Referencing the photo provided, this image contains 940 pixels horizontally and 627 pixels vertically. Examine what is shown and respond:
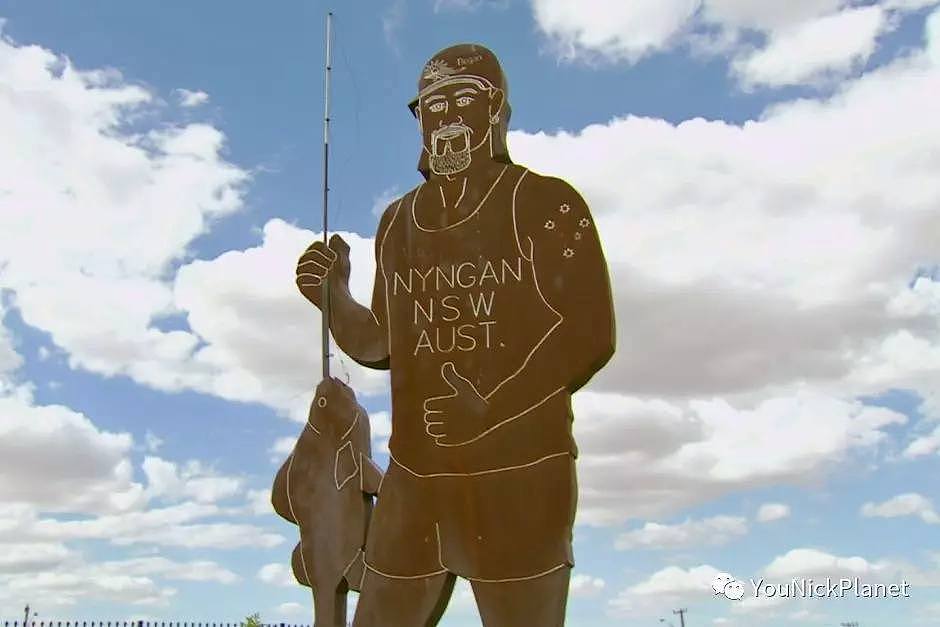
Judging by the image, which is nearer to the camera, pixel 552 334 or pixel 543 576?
pixel 543 576

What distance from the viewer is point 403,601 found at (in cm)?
783

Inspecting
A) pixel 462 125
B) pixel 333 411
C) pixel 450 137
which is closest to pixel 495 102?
pixel 462 125

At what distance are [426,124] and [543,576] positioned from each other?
385 cm

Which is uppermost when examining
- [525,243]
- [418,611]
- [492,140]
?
[492,140]

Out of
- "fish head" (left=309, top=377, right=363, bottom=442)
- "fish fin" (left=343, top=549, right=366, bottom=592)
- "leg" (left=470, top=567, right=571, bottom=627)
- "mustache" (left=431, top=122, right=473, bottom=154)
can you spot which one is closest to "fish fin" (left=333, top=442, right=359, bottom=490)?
"fish head" (left=309, top=377, right=363, bottom=442)

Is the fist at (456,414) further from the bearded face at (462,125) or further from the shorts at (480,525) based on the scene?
the bearded face at (462,125)

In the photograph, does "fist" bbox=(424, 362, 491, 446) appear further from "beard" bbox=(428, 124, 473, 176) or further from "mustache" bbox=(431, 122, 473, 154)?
"mustache" bbox=(431, 122, 473, 154)

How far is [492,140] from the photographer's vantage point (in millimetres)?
8664

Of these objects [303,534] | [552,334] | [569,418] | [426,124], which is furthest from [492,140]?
[303,534]

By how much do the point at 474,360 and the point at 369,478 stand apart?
1.61 metres

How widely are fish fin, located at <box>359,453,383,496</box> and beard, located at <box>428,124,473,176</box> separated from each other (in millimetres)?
2557

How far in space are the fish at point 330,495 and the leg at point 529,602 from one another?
1.49 metres

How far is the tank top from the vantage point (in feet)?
25.6

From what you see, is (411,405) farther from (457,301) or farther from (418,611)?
(418,611)
